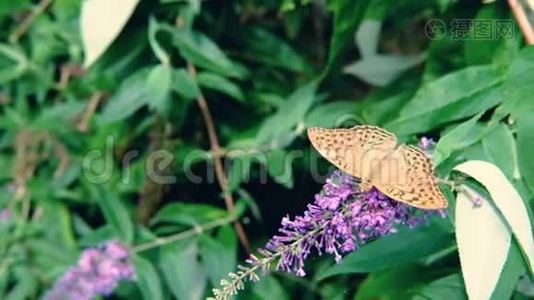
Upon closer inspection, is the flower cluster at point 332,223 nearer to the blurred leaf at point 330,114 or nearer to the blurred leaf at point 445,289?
the blurred leaf at point 445,289

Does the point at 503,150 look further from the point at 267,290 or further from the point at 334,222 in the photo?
the point at 267,290

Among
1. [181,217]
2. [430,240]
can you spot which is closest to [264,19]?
[181,217]

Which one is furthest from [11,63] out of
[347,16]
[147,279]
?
[347,16]

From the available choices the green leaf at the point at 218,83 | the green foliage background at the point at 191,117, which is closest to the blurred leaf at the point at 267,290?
the green foliage background at the point at 191,117

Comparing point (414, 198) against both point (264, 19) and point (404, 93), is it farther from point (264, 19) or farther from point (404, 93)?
point (264, 19)

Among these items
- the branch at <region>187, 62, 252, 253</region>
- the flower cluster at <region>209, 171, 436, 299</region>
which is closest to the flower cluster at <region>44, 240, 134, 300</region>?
the branch at <region>187, 62, 252, 253</region>

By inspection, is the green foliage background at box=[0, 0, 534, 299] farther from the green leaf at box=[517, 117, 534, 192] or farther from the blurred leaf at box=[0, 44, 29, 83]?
the green leaf at box=[517, 117, 534, 192]
